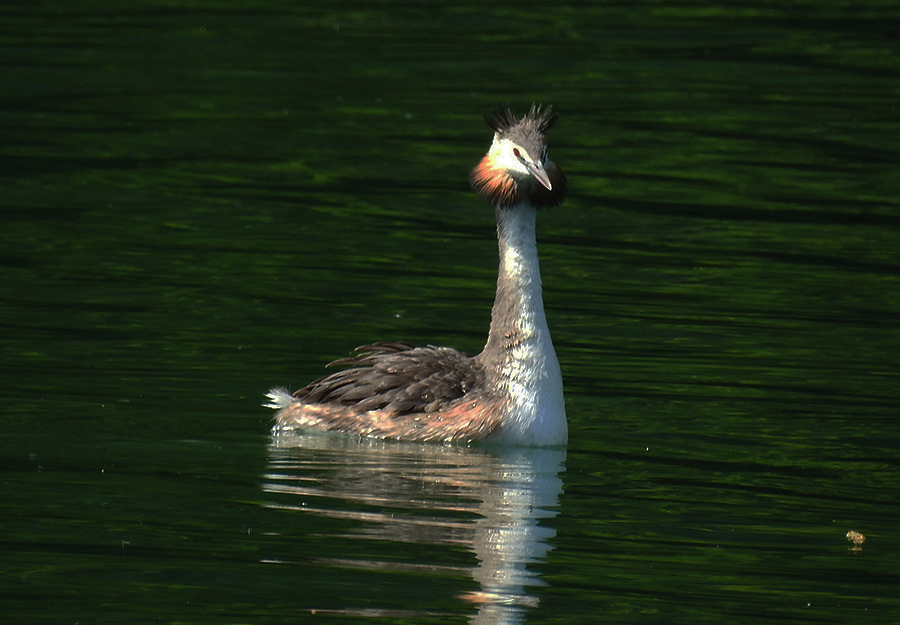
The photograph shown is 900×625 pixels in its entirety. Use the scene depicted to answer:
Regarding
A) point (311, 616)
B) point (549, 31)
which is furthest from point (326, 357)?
point (549, 31)

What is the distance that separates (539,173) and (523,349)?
1.16 meters

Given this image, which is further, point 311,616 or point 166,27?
point 166,27

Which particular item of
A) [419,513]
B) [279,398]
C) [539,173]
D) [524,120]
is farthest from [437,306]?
[419,513]

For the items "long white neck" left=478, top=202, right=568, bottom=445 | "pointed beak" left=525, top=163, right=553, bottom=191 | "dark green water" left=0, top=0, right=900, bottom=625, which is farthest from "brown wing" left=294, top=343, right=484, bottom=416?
"pointed beak" left=525, top=163, right=553, bottom=191

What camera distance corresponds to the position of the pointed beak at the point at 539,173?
1173 centimetres

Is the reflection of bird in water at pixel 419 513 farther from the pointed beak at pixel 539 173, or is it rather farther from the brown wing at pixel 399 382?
the pointed beak at pixel 539 173

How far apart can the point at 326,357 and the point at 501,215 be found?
7.07ft

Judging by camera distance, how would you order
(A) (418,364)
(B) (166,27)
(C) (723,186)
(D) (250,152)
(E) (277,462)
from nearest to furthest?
(E) (277,462) < (A) (418,364) < (C) (723,186) < (D) (250,152) < (B) (166,27)

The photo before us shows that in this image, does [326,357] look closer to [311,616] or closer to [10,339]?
[10,339]

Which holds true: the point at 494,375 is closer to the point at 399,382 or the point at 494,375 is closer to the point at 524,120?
the point at 399,382

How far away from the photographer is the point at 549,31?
28625 mm

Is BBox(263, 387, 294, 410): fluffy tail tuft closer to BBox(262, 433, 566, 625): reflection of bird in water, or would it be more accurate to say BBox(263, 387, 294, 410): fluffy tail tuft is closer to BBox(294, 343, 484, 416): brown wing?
BBox(294, 343, 484, 416): brown wing

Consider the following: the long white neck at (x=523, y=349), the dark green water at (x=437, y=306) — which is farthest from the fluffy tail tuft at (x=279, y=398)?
the long white neck at (x=523, y=349)

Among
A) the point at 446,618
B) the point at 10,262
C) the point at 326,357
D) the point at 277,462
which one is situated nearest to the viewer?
the point at 446,618
